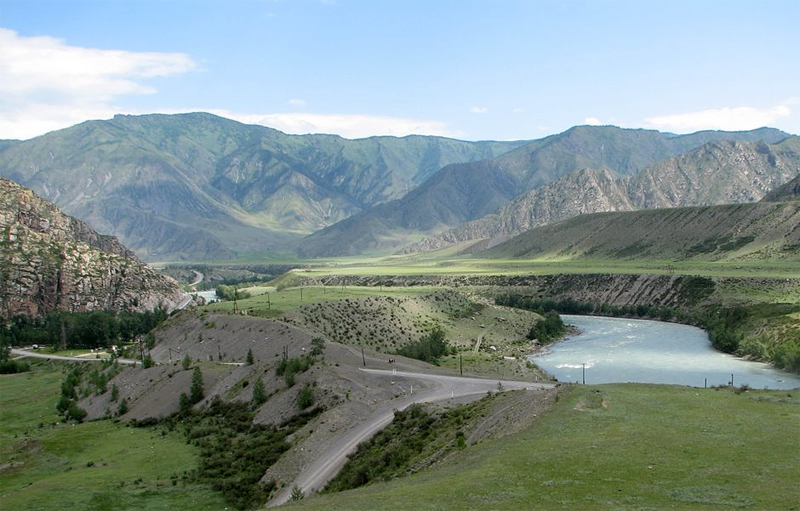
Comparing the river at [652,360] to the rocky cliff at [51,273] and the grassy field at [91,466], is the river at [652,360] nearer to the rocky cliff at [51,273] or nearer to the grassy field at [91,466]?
the grassy field at [91,466]

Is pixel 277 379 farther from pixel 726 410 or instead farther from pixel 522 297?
pixel 522 297

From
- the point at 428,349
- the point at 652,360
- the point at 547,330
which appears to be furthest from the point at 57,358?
the point at 652,360

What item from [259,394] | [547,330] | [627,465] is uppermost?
[627,465]

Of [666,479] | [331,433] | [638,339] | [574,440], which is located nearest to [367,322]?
[638,339]

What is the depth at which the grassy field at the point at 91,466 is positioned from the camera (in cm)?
4925

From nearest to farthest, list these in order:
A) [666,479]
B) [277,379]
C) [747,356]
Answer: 1. [666,479]
2. [277,379]
3. [747,356]

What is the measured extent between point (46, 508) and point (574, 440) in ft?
112

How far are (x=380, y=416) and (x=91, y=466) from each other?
24.4 metres

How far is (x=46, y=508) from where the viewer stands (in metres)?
47.8

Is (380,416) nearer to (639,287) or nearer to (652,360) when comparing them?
(652,360)

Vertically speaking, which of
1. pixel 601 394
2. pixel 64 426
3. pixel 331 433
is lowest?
pixel 64 426

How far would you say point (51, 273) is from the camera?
573 ft

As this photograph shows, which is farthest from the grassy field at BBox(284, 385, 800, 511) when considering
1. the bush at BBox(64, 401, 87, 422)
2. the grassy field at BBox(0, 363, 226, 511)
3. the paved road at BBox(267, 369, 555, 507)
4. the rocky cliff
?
the rocky cliff

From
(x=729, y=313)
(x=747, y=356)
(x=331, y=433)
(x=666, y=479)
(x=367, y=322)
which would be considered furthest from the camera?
(x=729, y=313)
